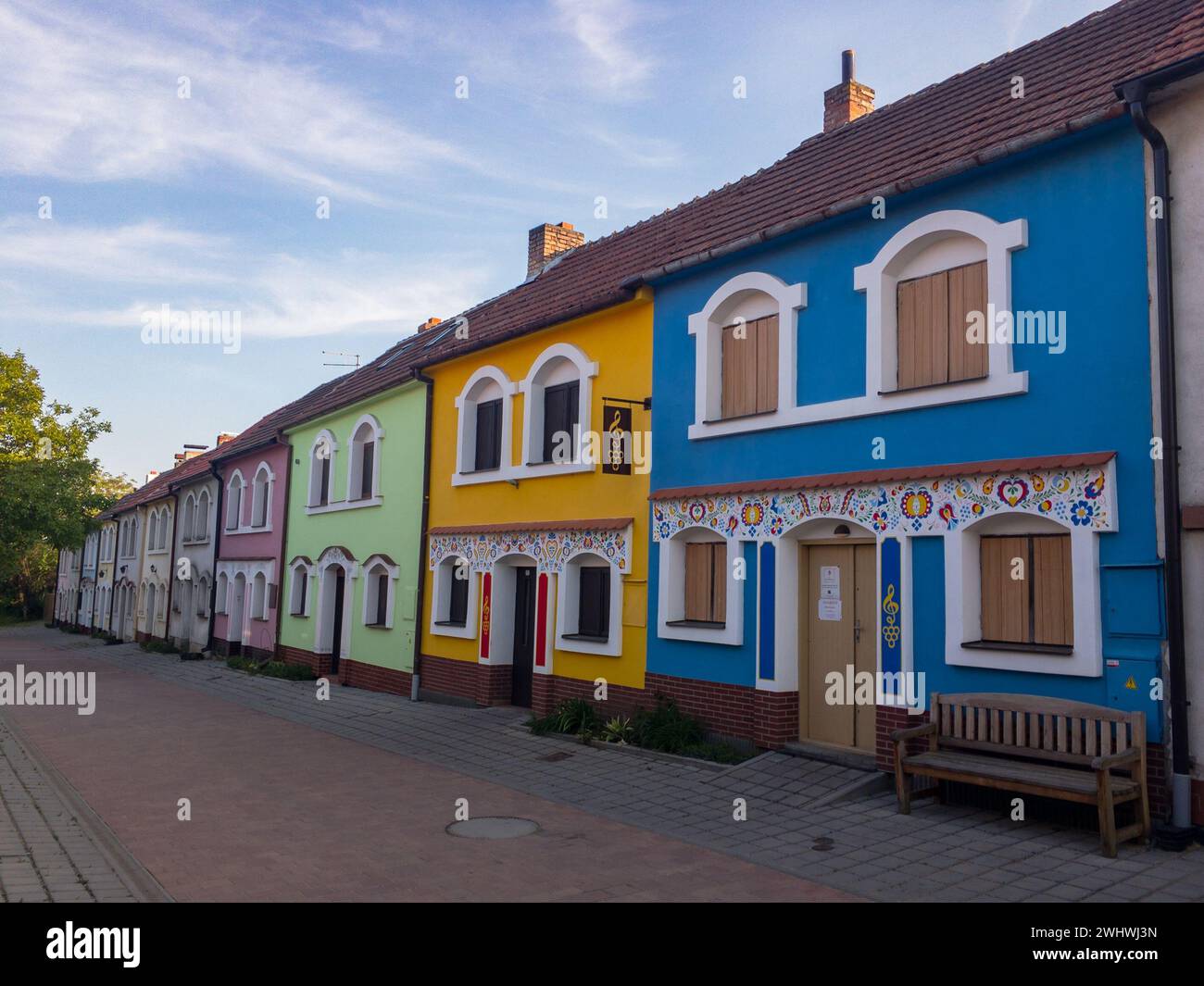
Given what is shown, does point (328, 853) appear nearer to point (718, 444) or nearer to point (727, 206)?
point (718, 444)

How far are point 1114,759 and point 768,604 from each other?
444 cm

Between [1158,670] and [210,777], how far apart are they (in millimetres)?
Answer: 9536

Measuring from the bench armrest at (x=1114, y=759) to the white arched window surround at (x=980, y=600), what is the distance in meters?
0.77

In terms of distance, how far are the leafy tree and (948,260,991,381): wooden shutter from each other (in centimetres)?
2653

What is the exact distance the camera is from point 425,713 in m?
16.1

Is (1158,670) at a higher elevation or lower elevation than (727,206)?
lower

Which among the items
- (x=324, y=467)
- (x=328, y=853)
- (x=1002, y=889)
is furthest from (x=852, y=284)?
(x=324, y=467)

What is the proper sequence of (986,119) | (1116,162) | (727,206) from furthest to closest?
(727,206) < (986,119) < (1116,162)

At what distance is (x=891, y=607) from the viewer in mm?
9859

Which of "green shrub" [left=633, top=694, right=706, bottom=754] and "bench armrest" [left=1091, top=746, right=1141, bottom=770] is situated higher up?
"bench armrest" [left=1091, top=746, right=1141, bottom=770]

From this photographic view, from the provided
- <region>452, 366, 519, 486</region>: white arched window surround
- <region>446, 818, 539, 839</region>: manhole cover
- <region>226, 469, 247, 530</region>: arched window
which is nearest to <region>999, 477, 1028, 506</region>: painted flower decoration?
<region>446, 818, 539, 839</region>: manhole cover

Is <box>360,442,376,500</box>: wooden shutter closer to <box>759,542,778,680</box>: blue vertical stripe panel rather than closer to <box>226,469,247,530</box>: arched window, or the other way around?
<box>226,469,247,530</box>: arched window

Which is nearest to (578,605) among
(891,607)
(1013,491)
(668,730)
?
(668,730)

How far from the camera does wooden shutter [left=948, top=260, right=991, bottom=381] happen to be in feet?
31.0
